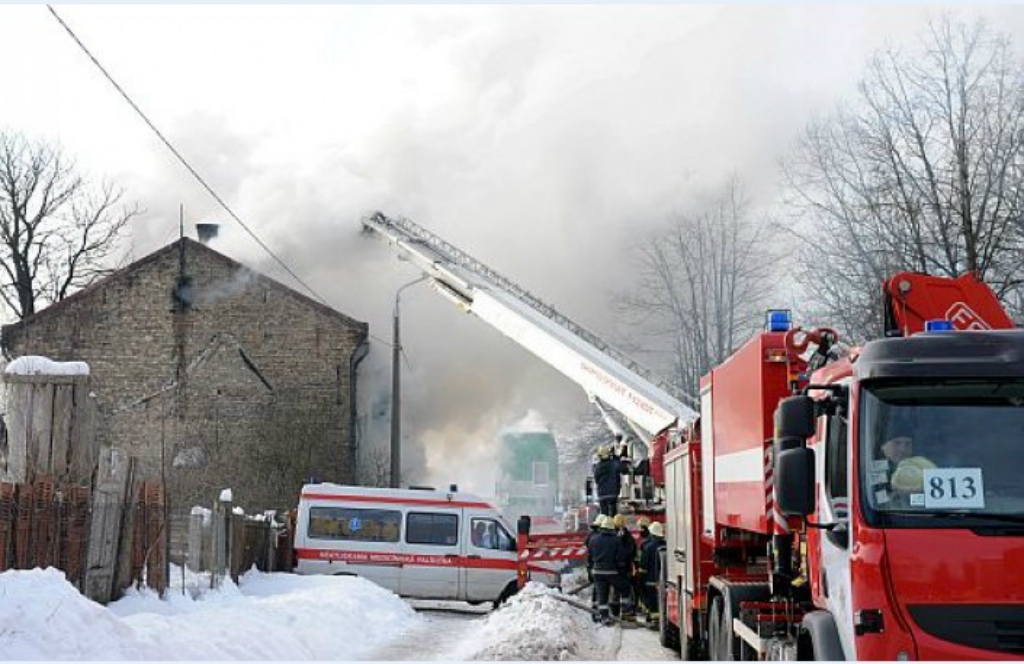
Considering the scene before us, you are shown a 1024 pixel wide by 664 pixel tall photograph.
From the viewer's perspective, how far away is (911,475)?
6473 millimetres

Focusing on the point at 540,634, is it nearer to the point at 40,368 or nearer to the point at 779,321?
the point at 40,368

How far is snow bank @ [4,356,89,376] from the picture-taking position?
492 inches

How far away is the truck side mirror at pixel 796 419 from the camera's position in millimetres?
7125

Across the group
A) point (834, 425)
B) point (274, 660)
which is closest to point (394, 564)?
point (274, 660)

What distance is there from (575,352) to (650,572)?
3.89 metres

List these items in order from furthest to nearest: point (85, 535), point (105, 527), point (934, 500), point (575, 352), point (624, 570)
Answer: point (575, 352), point (624, 570), point (105, 527), point (85, 535), point (934, 500)

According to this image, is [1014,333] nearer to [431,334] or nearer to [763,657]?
[763,657]

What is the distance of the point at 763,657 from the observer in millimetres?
9008

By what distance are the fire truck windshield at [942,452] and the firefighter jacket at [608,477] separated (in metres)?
13.2

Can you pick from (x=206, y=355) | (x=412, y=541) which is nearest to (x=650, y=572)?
(x=412, y=541)

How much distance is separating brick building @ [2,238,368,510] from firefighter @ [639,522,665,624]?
69.3ft

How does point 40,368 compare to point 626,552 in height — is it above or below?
above

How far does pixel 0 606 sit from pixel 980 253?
18625 mm

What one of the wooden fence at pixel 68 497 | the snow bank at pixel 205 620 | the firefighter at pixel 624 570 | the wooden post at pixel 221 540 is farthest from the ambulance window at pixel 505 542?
the wooden fence at pixel 68 497
